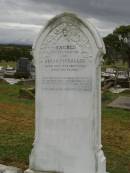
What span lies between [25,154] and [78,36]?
2516mm

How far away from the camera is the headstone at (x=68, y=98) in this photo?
5.41 metres

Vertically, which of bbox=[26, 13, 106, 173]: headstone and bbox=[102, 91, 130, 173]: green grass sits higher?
bbox=[26, 13, 106, 173]: headstone

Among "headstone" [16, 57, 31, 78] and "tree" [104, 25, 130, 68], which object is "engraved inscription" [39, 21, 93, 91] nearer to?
"headstone" [16, 57, 31, 78]

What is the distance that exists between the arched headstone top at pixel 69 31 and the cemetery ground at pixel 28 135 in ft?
6.76

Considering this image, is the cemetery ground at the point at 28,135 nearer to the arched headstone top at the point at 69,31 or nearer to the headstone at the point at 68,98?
the headstone at the point at 68,98

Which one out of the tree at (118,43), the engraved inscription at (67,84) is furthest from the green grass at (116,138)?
the tree at (118,43)

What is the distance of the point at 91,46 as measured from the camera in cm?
538

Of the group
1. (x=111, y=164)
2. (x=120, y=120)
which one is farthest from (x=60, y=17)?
(x=120, y=120)

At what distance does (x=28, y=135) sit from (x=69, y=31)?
11.6 ft

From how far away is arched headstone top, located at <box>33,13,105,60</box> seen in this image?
5355mm

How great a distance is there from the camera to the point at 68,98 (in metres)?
5.54

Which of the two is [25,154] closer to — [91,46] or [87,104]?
[87,104]

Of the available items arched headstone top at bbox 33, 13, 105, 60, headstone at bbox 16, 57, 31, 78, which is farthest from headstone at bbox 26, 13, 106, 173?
headstone at bbox 16, 57, 31, 78

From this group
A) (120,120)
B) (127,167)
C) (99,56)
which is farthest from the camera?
(120,120)
